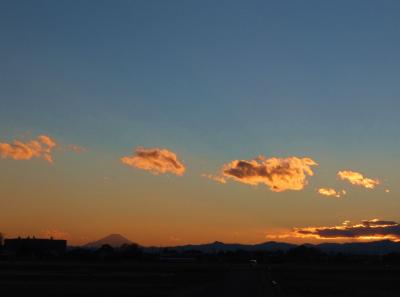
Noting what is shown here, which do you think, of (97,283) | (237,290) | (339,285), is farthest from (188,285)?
(339,285)

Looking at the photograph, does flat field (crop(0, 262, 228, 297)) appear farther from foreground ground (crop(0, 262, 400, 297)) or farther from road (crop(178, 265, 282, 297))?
road (crop(178, 265, 282, 297))

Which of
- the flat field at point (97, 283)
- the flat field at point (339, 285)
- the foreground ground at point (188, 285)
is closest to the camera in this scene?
the foreground ground at point (188, 285)

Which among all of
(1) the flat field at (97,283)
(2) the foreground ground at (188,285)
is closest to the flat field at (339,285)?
(2) the foreground ground at (188,285)

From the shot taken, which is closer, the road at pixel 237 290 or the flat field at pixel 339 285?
the road at pixel 237 290

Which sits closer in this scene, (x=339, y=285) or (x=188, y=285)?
(x=188, y=285)

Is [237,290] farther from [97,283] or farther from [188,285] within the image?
[97,283]

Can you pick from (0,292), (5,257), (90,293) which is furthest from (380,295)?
(5,257)

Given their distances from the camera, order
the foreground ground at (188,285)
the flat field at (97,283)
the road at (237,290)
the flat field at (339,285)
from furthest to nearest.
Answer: the flat field at (339,285)
the flat field at (97,283)
the foreground ground at (188,285)
the road at (237,290)

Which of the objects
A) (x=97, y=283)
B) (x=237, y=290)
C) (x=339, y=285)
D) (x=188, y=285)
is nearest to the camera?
(x=237, y=290)

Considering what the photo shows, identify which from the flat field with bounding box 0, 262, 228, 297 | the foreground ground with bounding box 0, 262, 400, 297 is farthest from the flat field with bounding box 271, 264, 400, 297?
the flat field with bounding box 0, 262, 228, 297

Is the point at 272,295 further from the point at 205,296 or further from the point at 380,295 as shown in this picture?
the point at 380,295

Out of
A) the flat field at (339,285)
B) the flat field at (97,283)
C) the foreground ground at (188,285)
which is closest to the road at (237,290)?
the foreground ground at (188,285)

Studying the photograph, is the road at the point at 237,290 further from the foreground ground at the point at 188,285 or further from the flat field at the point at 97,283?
the flat field at the point at 97,283

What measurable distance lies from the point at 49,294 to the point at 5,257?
157 m
